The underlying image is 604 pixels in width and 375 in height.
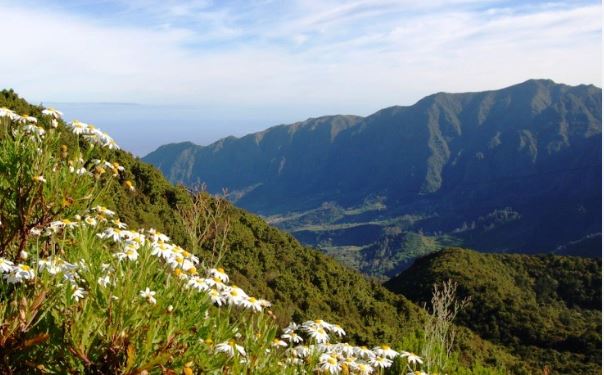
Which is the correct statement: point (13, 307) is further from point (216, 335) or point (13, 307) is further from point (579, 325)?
point (579, 325)

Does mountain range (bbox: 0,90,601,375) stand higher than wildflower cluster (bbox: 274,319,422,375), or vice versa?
wildflower cluster (bbox: 274,319,422,375)

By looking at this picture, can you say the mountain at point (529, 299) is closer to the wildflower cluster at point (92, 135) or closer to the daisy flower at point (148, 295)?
the wildflower cluster at point (92, 135)

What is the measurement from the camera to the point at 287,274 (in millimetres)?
23109

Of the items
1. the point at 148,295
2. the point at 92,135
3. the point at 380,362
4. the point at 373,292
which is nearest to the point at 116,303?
the point at 148,295

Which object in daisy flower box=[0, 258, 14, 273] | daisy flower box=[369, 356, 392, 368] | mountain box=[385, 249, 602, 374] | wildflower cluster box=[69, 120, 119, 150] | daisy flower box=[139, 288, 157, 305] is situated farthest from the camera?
mountain box=[385, 249, 602, 374]

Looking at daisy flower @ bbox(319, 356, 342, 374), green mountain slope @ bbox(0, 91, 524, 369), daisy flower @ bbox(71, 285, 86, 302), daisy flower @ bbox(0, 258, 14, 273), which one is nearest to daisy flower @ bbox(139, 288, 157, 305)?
daisy flower @ bbox(71, 285, 86, 302)

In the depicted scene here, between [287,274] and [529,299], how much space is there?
3074cm

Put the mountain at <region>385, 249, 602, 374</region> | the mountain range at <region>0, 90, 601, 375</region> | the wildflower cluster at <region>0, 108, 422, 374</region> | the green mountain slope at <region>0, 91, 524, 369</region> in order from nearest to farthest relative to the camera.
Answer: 1. the wildflower cluster at <region>0, 108, 422, 374</region>
2. the mountain range at <region>0, 90, 601, 375</region>
3. the green mountain slope at <region>0, 91, 524, 369</region>
4. the mountain at <region>385, 249, 602, 374</region>

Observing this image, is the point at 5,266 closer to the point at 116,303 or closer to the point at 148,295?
the point at 116,303

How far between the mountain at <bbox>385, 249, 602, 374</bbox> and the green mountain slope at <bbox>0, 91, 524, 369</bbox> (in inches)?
268

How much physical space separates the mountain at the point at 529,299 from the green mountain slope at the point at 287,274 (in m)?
6.81

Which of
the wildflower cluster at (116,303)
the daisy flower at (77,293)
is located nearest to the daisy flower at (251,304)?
the wildflower cluster at (116,303)

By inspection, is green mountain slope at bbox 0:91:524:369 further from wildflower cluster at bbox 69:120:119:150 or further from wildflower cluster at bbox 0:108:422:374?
wildflower cluster at bbox 0:108:422:374

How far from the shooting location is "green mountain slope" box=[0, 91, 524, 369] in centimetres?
1905
